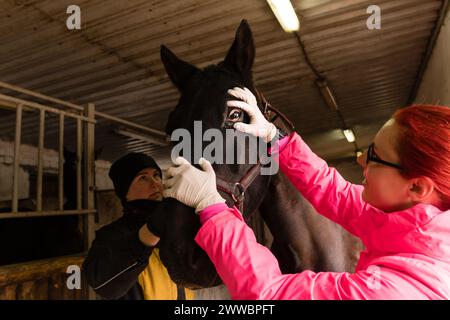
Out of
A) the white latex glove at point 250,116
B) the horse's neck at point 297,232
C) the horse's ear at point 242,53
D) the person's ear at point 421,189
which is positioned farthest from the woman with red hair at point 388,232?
the horse's ear at point 242,53

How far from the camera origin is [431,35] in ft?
12.4

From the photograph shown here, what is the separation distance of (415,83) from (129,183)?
510cm

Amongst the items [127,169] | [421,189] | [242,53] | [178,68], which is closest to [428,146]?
[421,189]

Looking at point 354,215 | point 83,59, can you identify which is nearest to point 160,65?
point 83,59

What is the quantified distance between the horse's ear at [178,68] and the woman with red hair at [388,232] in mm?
727

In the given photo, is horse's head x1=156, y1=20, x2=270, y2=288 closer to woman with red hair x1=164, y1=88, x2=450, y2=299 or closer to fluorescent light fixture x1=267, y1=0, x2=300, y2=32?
woman with red hair x1=164, y1=88, x2=450, y2=299

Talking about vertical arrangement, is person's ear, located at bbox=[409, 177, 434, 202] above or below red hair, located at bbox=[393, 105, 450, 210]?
below

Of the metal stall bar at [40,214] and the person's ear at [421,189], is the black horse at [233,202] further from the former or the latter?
the metal stall bar at [40,214]

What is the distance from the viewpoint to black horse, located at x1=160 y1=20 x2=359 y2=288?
1.21 m

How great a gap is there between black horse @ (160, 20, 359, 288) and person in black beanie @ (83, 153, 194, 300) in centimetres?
15

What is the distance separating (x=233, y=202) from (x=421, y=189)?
68 centimetres

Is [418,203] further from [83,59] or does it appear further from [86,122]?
[83,59]

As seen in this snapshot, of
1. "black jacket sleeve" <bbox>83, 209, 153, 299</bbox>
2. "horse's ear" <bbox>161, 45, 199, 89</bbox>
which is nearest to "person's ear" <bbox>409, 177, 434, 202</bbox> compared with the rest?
"horse's ear" <bbox>161, 45, 199, 89</bbox>

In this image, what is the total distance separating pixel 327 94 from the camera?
218 inches
